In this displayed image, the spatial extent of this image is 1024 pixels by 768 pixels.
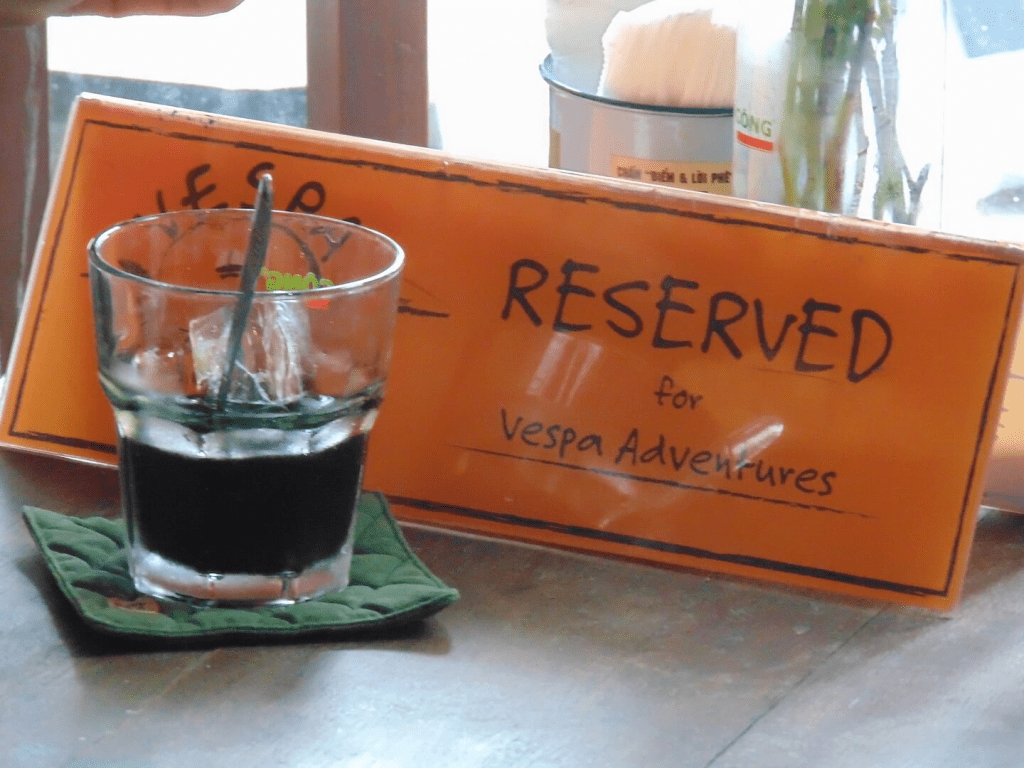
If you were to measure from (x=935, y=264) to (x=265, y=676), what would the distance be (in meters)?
0.32

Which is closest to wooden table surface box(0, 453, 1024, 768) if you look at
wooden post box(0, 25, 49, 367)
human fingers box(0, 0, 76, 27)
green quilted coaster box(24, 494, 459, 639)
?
green quilted coaster box(24, 494, 459, 639)

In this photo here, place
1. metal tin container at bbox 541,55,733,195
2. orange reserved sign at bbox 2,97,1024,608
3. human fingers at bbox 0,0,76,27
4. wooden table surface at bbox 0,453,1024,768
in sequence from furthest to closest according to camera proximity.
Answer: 1. human fingers at bbox 0,0,76,27
2. metal tin container at bbox 541,55,733,195
3. orange reserved sign at bbox 2,97,1024,608
4. wooden table surface at bbox 0,453,1024,768

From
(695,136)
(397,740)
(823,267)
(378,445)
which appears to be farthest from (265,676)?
(695,136)

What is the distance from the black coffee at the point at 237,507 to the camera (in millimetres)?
506

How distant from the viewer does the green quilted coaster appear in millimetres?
490

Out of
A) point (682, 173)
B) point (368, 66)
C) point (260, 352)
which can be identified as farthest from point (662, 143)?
point (368, 66)

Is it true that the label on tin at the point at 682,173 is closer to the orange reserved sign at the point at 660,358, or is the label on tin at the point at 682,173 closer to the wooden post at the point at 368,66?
the orange reserved sign at the point at 660,358

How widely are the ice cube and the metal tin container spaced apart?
10.8 inches

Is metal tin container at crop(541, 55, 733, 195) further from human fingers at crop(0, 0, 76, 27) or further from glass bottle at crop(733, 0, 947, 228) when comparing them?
human fingers at crop(0, 0, 76, 27)

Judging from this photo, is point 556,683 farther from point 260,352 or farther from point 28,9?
point 28,9

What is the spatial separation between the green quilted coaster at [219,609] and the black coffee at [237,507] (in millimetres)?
19

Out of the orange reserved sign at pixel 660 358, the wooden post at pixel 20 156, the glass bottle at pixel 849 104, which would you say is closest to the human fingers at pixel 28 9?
the orange reserved sign at pixel 660 358

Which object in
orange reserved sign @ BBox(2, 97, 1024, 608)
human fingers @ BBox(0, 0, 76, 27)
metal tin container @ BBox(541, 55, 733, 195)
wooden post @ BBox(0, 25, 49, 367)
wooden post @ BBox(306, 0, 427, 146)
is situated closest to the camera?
orange reserved sign @ BBox(2, 97, 1024, 608)

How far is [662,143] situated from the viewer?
71cm
